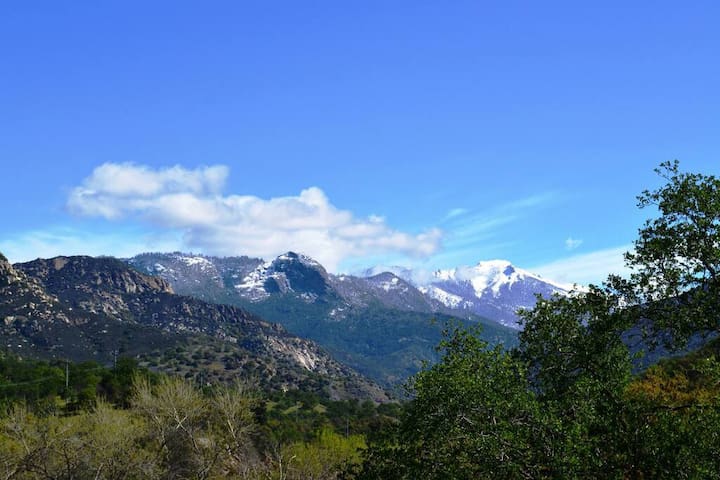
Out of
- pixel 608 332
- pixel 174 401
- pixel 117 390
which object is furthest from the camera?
pixel 117 390

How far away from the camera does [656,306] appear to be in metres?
25.9

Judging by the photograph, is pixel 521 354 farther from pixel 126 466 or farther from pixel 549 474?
pixel 126 466

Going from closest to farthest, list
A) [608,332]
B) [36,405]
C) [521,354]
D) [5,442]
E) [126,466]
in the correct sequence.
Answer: [608,332] < [521,354] < [126,466] < [5,442] < [36,405]

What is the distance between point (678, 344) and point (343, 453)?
285 ft

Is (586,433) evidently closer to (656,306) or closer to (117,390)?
(656,306)

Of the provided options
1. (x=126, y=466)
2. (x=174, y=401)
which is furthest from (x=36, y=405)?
(x=126, y=466)

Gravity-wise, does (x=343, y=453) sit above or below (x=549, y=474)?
below

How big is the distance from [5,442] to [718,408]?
85.1 m

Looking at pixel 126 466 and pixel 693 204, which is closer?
pixel 693 204

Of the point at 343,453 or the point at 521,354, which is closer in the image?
the point at 521,354

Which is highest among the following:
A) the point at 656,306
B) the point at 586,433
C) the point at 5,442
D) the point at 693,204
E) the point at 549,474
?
the point at 693,204

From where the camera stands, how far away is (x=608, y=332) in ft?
87.6

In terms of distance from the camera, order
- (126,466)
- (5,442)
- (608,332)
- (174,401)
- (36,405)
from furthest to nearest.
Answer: (36,405), (174,401), (5,442), (126,466), (608,332)

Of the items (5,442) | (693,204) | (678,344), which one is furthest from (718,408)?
(5,442)
